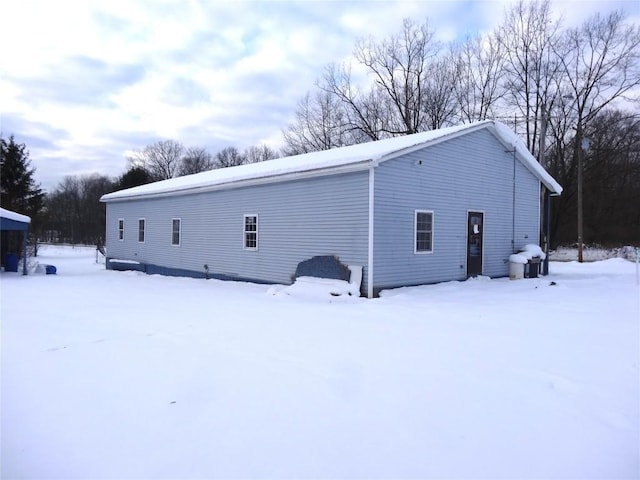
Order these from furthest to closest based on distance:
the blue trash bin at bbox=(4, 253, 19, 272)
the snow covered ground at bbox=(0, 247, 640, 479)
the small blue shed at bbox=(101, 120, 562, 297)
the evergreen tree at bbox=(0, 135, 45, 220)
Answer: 1. the evergreen tree at bbox=(0, 135, 45, 220)
2. the blue trash bin at bbox=(4, 253, 19, 272)
3. the small blue shed at bbox=(101, 120, 562, 297)
4. the snow covered ground at bbox=(0, 247, 640, 479)

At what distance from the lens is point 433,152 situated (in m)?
12.0

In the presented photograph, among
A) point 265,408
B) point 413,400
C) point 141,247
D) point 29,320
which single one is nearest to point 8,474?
point 265,408

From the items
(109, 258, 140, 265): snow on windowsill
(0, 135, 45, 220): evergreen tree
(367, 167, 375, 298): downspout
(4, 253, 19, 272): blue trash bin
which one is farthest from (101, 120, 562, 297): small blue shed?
(0, 135, 45, 220): evergreen tree

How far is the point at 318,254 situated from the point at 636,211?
3061cm

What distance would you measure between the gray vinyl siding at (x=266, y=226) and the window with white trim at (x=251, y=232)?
5.7 inches

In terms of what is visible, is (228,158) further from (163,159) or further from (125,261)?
(125,261)

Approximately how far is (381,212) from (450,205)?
2.74m

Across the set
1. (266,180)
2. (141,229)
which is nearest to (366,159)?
(266,180)

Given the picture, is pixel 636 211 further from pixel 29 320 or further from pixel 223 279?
pixel 29 320

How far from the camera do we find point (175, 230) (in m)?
17.4

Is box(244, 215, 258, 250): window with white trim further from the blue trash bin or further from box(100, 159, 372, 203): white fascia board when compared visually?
the blue trash bin

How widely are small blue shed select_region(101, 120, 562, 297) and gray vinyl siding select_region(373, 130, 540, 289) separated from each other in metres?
0.03

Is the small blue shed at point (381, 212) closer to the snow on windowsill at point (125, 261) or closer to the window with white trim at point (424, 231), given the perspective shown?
the window with white trim at point (424, 231)

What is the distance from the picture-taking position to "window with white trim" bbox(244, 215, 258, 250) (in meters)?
13.7
